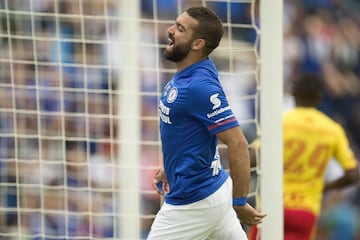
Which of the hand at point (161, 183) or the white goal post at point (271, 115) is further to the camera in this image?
the white goal post at point (271, 115)

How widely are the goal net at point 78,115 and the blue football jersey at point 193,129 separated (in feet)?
5.81

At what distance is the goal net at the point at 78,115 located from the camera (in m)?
7.21

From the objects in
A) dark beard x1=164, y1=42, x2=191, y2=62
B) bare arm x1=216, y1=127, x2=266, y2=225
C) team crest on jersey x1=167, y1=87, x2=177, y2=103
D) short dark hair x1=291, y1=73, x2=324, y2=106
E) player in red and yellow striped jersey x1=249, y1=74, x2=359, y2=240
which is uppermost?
dark beard x1=164, y1=42, x2=191, y2=62

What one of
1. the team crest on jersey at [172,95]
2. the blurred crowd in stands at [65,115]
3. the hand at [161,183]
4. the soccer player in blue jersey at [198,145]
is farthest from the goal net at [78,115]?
the team crest on jersey at [172,95]

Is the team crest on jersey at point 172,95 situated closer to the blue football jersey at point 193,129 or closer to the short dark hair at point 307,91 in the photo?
the blue football jersey at point 193,129

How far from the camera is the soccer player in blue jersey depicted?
4.95 meters

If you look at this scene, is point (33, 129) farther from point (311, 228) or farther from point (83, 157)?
point (311, 228)

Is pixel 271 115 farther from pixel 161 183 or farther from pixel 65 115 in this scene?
pixel 65 115

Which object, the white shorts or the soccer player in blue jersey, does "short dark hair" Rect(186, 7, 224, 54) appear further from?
the white shorts

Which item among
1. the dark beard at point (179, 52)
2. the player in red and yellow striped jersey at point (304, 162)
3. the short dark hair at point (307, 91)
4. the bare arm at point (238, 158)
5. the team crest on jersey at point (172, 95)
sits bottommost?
the player in red and yellow striped jersey at point (304, 162)

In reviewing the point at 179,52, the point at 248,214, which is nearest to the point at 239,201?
the point at 248,214

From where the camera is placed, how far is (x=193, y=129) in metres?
5.02

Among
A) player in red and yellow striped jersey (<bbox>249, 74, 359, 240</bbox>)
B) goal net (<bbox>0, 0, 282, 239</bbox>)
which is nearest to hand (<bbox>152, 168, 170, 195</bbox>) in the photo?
goal net (<bbox>0, 0, 282, 239</bbox>)

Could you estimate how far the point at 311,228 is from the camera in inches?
297
